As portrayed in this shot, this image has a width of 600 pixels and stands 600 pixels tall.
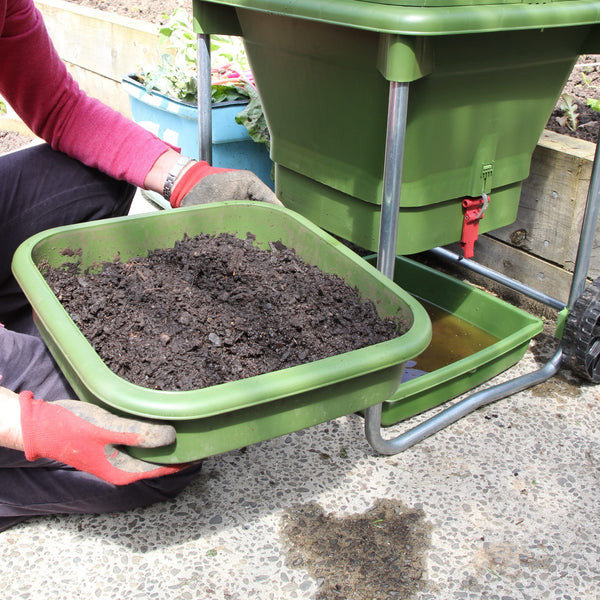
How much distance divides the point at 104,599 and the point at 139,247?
73cm

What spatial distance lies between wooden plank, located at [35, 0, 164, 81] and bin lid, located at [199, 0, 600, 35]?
2.15 m

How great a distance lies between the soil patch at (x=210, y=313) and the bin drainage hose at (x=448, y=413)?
13.0 inches

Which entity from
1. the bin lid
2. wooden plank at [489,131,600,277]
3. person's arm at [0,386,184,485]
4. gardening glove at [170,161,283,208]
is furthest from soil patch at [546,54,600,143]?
person's arm at [0,386,184,485]

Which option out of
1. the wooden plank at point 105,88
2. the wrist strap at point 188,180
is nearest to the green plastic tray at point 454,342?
the wrist strap at point 188,180

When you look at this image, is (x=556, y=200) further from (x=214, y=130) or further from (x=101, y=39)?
(x=101, y=39)

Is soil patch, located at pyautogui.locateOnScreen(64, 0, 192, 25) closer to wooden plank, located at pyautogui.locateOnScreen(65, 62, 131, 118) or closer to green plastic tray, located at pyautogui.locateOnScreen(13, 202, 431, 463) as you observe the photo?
wooden plank, located at pyautogui.locateOnScreen(65, 62, 131, 118)

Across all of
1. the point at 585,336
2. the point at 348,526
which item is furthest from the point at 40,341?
the point at 585,336

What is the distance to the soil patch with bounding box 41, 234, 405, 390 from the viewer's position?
1200mm

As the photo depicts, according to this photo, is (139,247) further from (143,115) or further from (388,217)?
(143,115)

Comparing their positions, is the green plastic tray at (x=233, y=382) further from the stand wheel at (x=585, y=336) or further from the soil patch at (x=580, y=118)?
the soil patch at (x=580, y=118)

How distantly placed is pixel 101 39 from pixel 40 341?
3.09 meters

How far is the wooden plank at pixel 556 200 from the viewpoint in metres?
2.01

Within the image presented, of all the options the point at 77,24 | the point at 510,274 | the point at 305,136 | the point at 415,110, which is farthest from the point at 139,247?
the point at 77,24

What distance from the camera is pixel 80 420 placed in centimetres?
105
